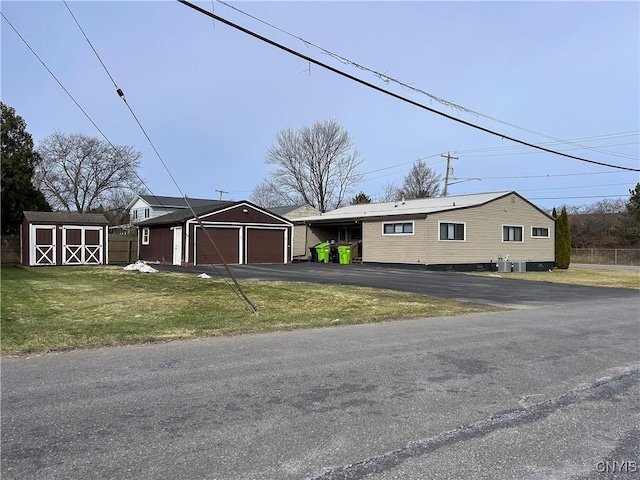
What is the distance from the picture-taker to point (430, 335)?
8273mm

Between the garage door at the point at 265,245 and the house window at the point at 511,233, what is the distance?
1348 cm

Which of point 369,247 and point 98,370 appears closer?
point 98,370

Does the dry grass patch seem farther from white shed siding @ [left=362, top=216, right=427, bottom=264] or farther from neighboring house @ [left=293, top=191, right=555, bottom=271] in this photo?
white shed siding @ [left=362, top=216, right=427, bottom=264]

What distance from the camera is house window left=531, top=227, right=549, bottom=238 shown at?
3161 centimetres

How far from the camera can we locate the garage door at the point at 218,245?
27.3 meters

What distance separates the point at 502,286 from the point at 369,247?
11438 millimetres

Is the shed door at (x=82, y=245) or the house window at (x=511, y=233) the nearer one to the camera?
the shed door at (x=82, y=245)

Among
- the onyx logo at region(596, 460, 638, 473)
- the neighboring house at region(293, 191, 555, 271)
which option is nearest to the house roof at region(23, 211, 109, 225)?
the neighboring house at region(293, 191, 555, 271)

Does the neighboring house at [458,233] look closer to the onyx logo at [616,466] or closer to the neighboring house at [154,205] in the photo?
the neighboring house at [154,205]

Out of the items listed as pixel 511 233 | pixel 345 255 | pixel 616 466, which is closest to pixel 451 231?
pixel 511 233

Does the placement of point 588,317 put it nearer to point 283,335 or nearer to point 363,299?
point 363,299

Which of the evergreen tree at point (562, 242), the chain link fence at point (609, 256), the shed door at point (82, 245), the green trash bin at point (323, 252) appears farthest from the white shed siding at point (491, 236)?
the shed door at point (82, 245)

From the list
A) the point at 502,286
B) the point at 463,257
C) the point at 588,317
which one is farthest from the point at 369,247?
the point at 588,317

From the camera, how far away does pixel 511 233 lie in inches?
1196
